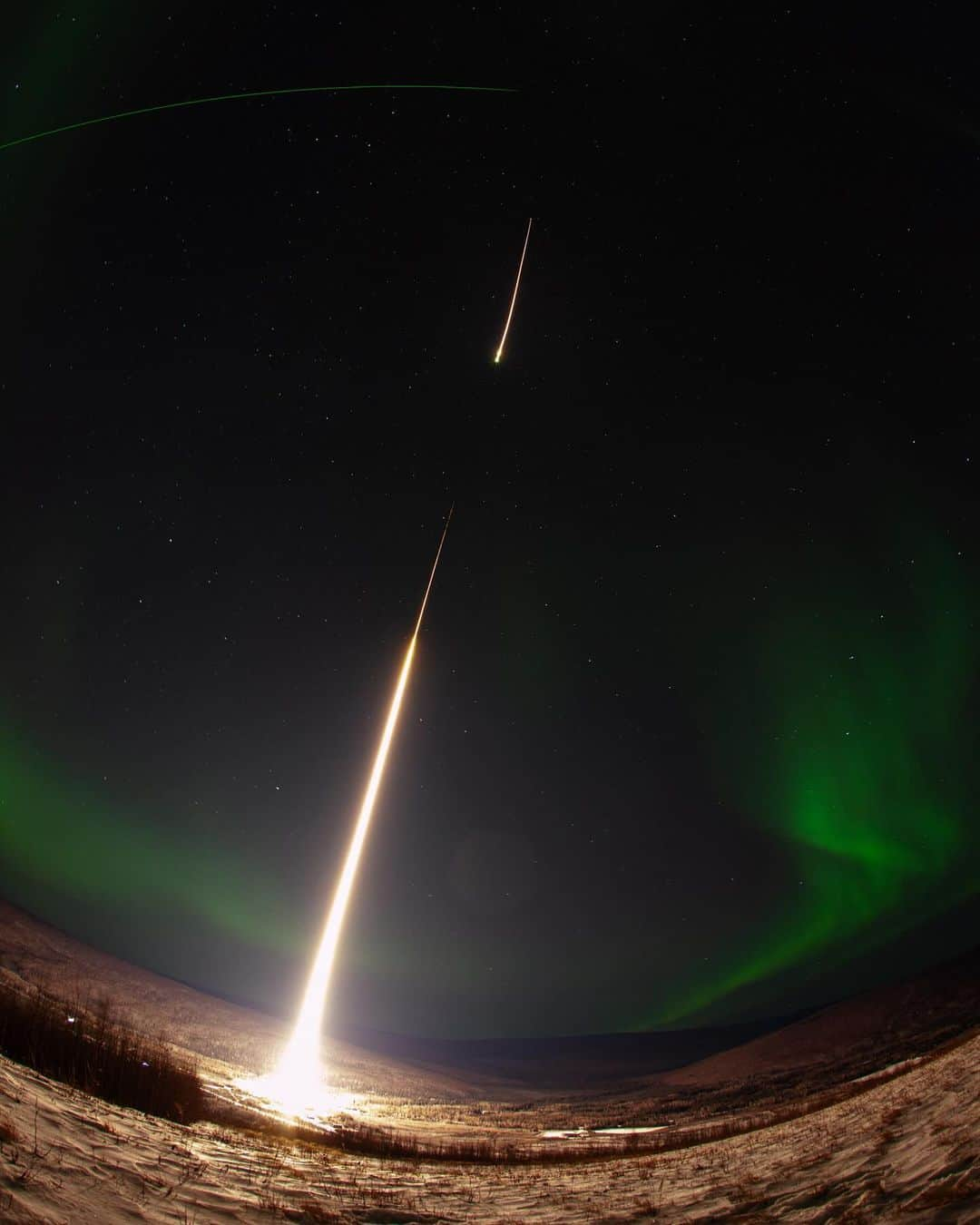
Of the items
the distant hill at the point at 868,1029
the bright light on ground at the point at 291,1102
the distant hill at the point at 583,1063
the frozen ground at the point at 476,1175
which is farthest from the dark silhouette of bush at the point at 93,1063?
the distant hill at the point at 868,1029

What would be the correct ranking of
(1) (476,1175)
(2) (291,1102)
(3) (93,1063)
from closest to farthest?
(3) (93,1063)
(1) (476,1175)
(2) (291,1102)

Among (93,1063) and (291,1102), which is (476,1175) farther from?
(291,1102)

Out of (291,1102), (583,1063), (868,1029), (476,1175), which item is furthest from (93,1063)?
(583,1063)

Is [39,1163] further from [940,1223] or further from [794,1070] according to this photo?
[794,1070]

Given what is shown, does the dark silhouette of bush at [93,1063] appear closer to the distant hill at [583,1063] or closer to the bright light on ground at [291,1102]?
the bright light on ground at [291,1102]

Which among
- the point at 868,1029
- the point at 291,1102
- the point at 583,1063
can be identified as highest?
the point at 868,1029

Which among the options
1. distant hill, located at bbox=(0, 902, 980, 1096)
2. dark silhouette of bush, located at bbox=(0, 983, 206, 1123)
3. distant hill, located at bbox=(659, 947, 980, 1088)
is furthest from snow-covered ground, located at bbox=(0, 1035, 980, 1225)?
distant hill, located at bbox=(659, 947, 980, 1088)

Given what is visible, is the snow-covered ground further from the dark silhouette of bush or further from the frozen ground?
the dark silhouette of bush

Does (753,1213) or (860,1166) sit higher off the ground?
(860,1166)

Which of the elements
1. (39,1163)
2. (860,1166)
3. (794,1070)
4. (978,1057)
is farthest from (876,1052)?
(39,1163)
